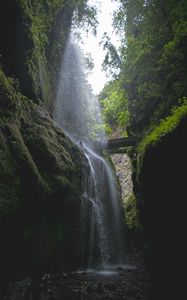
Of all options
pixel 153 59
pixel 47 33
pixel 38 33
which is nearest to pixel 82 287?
pixel 38 33

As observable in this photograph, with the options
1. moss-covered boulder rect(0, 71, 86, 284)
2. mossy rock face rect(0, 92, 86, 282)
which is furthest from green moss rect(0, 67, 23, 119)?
mossy rock face rect(0, 92, 86, 282)

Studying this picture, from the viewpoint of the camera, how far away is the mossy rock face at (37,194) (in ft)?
23.7

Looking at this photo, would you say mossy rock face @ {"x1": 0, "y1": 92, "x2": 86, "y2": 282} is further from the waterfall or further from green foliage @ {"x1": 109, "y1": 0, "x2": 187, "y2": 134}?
green foliage @ {"x1": 109, "y1": 0, "x2": 187, "y2": 134}

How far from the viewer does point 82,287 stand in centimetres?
751

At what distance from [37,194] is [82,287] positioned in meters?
2.98

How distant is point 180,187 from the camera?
7.82m

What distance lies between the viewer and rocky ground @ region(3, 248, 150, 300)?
6695 mm

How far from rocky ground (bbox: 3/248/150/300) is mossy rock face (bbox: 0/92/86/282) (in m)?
0.54

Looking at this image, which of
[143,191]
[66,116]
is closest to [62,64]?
[66,116]

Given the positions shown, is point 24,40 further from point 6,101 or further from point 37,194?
point 37,194

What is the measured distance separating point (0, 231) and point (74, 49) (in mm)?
16142

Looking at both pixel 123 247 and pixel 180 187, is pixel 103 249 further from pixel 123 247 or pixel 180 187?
pixel 180 187

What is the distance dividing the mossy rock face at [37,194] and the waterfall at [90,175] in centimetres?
92

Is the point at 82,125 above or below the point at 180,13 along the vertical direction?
below
